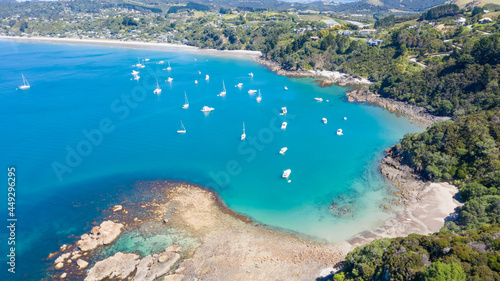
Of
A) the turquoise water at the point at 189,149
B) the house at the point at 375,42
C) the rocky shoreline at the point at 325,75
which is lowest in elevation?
the turquoise water at the point at 189,149

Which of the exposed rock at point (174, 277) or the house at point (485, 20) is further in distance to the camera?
the house at point (485, 20)

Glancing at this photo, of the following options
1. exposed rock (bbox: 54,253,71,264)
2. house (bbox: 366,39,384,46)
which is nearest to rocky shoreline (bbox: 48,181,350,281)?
Result: exposed rock (bbox: 54,253,71,264)

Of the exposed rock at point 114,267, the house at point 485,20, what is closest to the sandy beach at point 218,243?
the exposed rock at point 114,267

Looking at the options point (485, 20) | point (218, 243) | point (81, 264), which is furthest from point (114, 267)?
point (485, 20)

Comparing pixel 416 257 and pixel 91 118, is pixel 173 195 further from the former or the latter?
pixel 91 118

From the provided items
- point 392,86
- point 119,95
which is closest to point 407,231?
point 392,86

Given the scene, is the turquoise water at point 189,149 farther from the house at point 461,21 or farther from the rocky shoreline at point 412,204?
the house at point 461,21

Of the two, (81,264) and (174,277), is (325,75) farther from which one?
(81,264)
